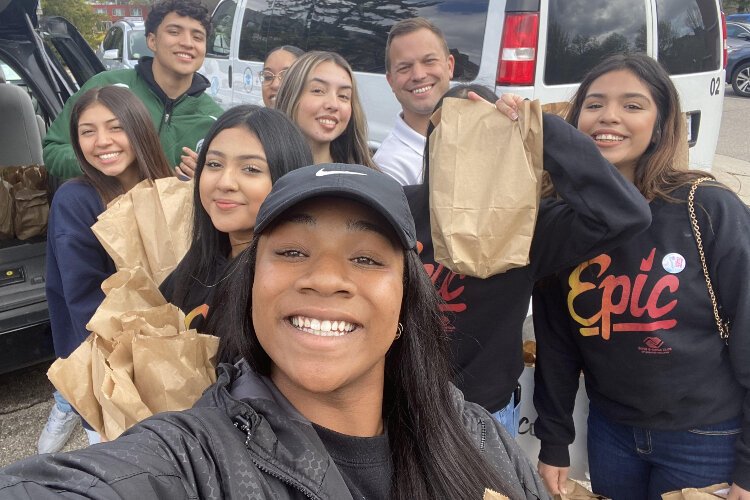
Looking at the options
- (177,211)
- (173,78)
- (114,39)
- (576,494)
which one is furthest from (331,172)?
(114,39)

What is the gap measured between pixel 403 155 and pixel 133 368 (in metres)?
1.52

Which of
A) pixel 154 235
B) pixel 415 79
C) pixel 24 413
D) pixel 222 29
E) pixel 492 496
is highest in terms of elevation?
pixel 222 29

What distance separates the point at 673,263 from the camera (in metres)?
1.73

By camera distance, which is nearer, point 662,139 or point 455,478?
point 455,478

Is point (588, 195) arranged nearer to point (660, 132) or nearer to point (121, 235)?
point (660, 132)

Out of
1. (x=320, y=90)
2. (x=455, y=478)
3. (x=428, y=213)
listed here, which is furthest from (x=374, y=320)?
(x=320, y=90)

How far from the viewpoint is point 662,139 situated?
1.87 metres

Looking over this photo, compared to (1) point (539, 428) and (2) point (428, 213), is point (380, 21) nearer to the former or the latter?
(2) point (428, 213)

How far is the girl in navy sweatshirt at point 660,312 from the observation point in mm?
1725

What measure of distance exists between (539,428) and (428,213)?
824mm

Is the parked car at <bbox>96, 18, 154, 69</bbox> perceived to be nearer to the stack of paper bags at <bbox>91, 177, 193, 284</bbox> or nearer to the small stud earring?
the stack of paper bags at <bbox>91, 177, 193, 284</bbox>

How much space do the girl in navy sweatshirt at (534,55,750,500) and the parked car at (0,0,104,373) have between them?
2.52 m

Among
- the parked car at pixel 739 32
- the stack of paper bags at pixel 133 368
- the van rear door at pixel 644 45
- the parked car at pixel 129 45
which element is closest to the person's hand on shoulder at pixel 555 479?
the stack of paper bags at pixel 133 368

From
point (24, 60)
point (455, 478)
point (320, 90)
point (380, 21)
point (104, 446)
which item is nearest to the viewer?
point (104, 446)
